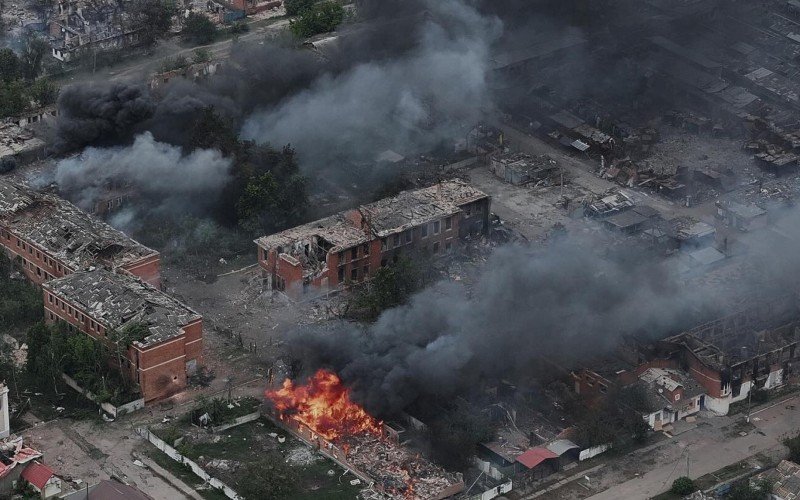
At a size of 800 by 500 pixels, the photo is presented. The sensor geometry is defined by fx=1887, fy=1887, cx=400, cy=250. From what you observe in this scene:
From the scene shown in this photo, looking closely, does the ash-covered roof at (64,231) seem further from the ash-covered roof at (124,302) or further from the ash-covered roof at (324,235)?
the ash-covered roof at (324,235)

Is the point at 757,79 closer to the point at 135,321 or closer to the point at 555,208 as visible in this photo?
the point at 555,208

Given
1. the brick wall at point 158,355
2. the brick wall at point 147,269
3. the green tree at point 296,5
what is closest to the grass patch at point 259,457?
the brick wall at point 158,355

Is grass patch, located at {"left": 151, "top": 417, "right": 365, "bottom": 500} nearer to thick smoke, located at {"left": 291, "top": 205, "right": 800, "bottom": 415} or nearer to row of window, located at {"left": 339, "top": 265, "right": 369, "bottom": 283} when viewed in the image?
thick smoke, located at {"left": 291, "top": 205, "right": 800, "bottom": 415}

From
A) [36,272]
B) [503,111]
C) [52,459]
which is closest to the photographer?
[52,459]

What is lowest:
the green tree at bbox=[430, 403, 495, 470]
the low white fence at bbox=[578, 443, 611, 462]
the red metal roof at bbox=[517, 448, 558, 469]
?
the low white fence at bbox=[578, 443, 611, 462]

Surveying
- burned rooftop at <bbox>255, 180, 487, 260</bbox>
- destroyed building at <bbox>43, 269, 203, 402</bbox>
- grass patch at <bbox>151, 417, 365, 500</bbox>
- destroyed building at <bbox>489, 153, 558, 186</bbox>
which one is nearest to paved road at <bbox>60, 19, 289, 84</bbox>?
destroyed building at <bbox>489, 153, 558, 186</bbox>

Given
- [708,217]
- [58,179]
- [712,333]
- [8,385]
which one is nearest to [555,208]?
[708,217]
